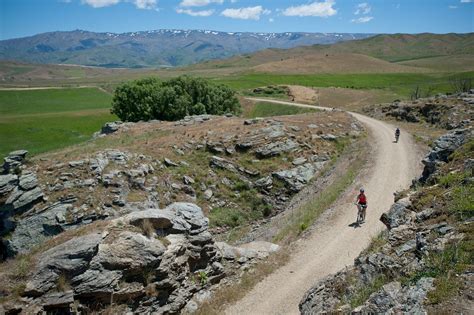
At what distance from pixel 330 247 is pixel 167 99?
161ft

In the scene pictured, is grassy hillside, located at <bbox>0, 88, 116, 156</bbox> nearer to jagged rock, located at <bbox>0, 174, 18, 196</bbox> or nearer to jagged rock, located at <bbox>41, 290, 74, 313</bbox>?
jagged rock, located at <bbox>0, 174, 18, 196</bbox>

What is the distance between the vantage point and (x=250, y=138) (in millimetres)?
39781

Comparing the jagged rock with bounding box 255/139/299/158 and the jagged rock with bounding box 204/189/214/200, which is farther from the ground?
the jagged rock with bounding box 255/139/299/158

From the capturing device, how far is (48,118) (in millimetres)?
97875

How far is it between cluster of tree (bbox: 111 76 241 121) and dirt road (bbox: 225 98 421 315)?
1537 inches

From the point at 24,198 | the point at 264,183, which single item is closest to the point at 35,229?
the point at 24,198

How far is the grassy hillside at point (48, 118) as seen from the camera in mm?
73188

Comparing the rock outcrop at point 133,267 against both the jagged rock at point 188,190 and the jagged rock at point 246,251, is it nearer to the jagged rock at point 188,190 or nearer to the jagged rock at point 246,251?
the jagged rock at point 246,251

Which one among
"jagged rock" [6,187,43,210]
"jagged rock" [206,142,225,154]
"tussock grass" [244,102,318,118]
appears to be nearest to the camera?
"jagged rock" [6,187,43,210]

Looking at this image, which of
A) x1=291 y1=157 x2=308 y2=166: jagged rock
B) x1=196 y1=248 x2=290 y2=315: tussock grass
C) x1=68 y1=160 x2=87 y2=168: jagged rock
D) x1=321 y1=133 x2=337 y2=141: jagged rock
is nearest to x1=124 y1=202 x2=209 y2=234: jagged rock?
x1=196 y1=248 x2=290 y2=315: tussock grass

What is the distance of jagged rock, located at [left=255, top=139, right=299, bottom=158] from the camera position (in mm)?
38062

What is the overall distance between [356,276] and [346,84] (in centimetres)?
12796

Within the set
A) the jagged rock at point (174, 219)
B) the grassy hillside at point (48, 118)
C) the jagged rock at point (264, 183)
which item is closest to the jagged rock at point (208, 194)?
the jagged rock at point (264, 183)

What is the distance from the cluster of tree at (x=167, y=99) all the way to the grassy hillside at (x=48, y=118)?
1417 cm
